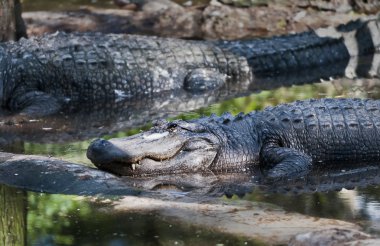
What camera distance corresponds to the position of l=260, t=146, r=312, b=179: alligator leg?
702 cm

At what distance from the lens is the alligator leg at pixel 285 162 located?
702 centimetres

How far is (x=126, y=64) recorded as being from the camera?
36.7 ft

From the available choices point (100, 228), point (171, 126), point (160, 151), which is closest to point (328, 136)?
point (171, 126)

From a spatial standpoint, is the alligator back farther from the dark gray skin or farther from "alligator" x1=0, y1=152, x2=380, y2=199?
"alligator" x1=0, y1=152, x2=380, y2=199

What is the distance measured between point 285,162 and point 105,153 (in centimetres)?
138

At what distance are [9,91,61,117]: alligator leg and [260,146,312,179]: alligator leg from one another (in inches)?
132

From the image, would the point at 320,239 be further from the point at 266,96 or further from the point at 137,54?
the point at 137,54

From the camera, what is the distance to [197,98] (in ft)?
35.4

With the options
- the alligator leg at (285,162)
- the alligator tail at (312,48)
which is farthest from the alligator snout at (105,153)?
the alligator tail at (312,48)

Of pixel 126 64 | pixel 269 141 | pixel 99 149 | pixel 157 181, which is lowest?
pixel 126 64

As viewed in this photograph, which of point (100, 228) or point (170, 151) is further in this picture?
point (170, 151)

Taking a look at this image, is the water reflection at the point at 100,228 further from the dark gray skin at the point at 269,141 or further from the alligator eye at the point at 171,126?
the alligator eye at the point at 171,126

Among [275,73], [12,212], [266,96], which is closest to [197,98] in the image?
[266,96]

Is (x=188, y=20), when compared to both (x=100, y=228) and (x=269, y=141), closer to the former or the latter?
(x=269, y=141)
